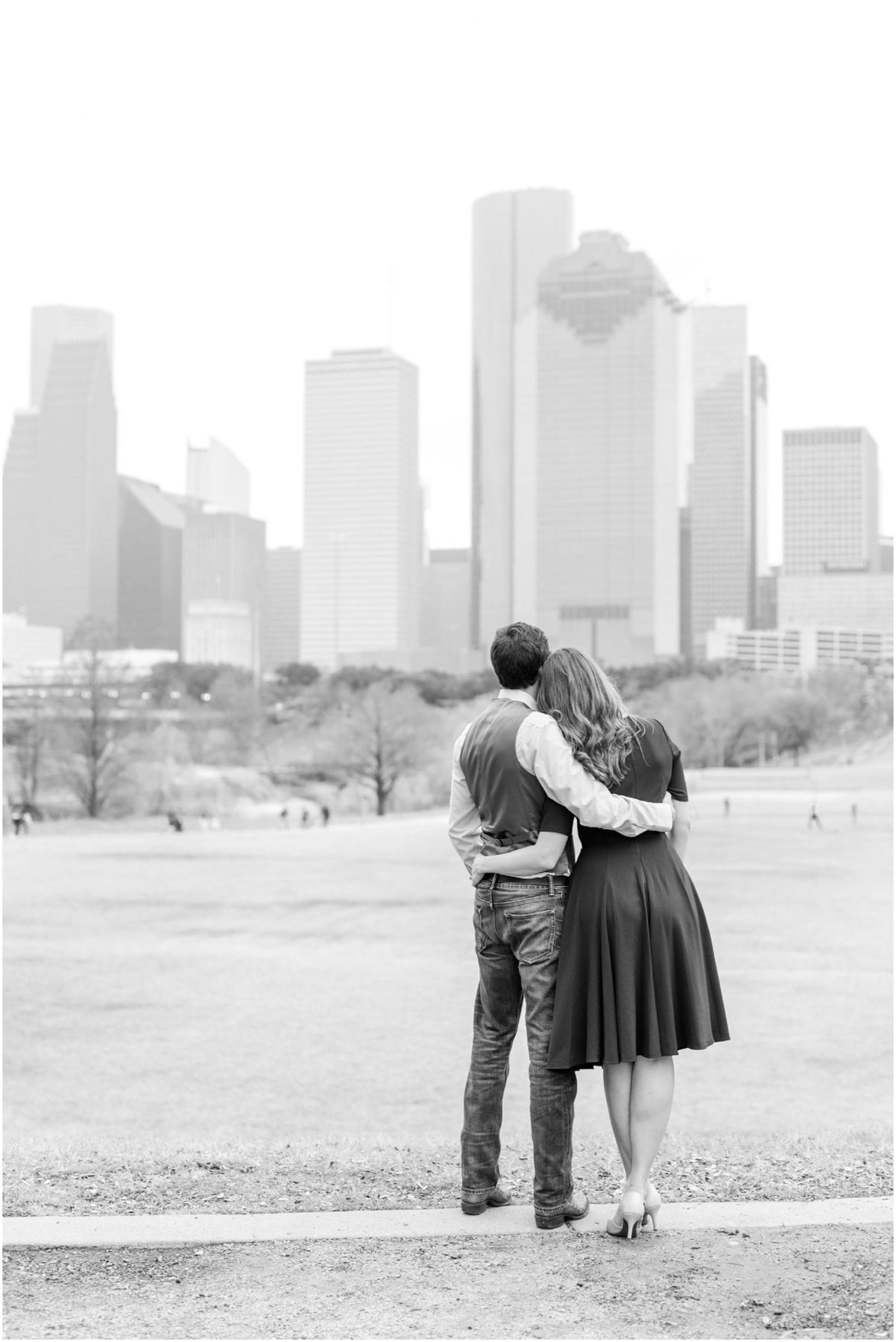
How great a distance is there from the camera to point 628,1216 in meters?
3.81

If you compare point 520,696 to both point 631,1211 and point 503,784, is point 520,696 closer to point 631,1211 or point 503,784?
point 503,784

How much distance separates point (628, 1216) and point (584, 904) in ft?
3.01

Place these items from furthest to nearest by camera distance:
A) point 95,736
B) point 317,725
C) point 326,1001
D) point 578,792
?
point 317,725 → point 95,736 → point 326,1001 → point 578,792

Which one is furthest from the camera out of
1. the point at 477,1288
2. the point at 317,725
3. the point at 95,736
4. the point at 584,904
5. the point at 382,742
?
the point at 317,725

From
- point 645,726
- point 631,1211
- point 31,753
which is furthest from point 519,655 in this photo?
point 31,753

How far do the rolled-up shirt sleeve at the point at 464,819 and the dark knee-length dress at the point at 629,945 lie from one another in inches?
13.7

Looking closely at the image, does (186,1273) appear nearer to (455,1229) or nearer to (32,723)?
(455,1229)

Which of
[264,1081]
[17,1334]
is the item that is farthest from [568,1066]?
[264,1081]

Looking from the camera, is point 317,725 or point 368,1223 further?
point 317,725

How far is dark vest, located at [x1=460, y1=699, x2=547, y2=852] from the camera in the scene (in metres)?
3.83

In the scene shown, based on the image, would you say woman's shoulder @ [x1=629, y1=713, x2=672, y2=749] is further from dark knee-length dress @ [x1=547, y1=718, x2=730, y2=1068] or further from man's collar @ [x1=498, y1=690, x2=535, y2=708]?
man's collar @ [x1=498, y1=690, x2=535, y2=708]

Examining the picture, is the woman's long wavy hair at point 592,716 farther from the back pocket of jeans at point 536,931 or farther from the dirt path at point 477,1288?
the dirt path at point 477,1288

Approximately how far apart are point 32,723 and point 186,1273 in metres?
51.7

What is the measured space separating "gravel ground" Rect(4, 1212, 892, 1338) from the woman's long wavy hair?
134 cm
